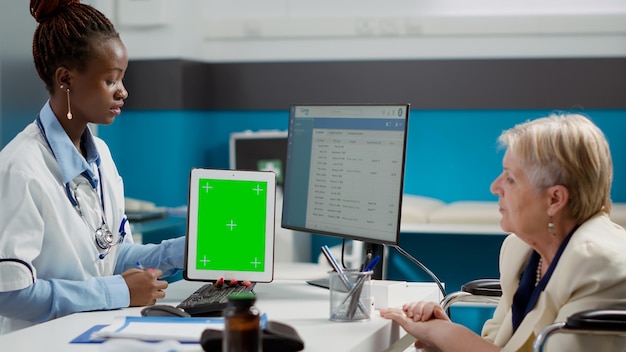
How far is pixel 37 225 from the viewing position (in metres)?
2.00

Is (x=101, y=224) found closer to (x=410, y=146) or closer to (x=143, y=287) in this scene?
(x=143, y=287)

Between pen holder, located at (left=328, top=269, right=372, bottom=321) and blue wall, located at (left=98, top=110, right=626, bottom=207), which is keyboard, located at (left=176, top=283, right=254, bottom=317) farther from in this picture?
blue wall, located at (left=98, top=110, right=626, bottom=207)

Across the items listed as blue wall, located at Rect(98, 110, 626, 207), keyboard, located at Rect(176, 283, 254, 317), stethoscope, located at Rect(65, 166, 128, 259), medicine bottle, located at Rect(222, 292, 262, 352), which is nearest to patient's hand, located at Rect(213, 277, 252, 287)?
keyboard, located at Rect(176, 283, 254, 317)

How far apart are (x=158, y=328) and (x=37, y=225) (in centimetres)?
40

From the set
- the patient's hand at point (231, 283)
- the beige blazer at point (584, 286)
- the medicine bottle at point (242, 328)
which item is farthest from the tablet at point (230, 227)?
the medicine bottle at point (242, 328)

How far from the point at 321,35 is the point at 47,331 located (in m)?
3.49

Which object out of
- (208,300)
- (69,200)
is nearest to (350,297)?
(208,300)

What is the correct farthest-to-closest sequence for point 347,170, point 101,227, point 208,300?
point 347,170, point 101,227, point 208,300

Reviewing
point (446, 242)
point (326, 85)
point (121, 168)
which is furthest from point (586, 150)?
point (121, 168)

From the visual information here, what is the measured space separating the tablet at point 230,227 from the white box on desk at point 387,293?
10.7 inches

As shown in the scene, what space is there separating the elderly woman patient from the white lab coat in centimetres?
72

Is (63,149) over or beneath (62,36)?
beneath

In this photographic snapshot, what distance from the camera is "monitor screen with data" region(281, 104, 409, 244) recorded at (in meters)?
→ 2.24

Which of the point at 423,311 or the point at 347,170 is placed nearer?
the point at 423,311
